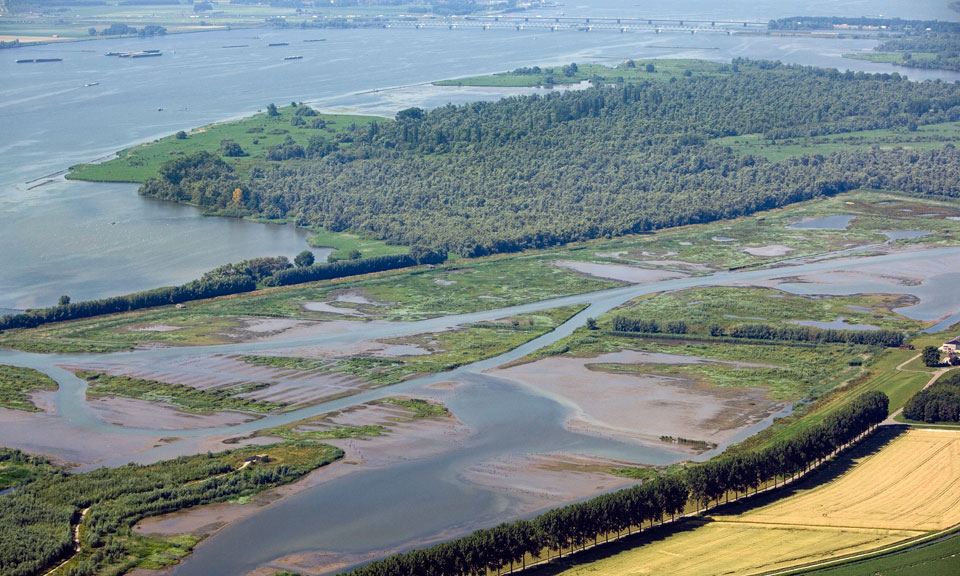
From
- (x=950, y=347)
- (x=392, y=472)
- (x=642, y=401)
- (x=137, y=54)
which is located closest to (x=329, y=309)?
(x=642, y=401)

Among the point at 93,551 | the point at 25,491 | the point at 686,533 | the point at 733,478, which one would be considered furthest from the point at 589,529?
the point at 25,491

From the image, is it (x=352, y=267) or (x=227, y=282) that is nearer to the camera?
(x=227, y=282)

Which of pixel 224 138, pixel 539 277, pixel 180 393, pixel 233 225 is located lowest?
pixel 180 393

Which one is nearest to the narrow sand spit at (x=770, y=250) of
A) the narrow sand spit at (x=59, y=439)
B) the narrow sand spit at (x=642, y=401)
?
the narrow sand spit at (x=642, y=401)

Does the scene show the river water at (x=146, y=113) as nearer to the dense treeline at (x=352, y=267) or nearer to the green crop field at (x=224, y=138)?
the green crop field at (x=224, y=138)

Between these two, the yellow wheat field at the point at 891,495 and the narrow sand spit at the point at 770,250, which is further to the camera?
the narrow sand spit at the point at 770,250

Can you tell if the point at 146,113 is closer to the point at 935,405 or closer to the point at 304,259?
the point at 304,259
